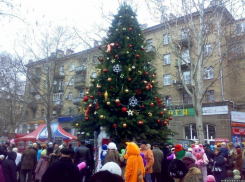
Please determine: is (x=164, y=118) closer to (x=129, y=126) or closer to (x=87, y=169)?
(x=129, y=126)

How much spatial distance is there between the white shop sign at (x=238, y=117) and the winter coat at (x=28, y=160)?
18.8m

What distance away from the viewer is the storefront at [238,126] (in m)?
22.2

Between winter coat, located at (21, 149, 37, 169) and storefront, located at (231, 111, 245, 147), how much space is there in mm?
18684

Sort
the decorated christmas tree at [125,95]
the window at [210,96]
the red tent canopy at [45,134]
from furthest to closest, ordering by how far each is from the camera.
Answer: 1. the window at [210,96]
2. the red tent canopy at [45,134]
3. the decorated christmas tree at [125,95]

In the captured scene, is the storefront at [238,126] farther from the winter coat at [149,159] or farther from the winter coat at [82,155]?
the winter coat at [82,155]

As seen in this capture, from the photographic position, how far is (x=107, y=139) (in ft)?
33.4

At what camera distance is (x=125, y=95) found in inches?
388

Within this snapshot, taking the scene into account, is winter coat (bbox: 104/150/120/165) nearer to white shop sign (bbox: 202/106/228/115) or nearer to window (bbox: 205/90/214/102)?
white shop sign (bbox: 202/106/228/115)

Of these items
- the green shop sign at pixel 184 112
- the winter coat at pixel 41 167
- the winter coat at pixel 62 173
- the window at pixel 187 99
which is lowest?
the winter coat at pixel 41 167

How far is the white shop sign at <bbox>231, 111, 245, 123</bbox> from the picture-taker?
22297mm

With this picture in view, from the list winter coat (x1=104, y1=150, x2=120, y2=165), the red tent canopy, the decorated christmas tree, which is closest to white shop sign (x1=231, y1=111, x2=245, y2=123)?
the decorated christmas tree

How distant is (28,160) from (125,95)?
479 cm

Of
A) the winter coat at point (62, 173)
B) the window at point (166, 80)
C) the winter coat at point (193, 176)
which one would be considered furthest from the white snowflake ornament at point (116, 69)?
the window at point (166, 80)

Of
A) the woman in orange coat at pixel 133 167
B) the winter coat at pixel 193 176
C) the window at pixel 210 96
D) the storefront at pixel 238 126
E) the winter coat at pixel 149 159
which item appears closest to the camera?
the winter coat at pixel 193 176
